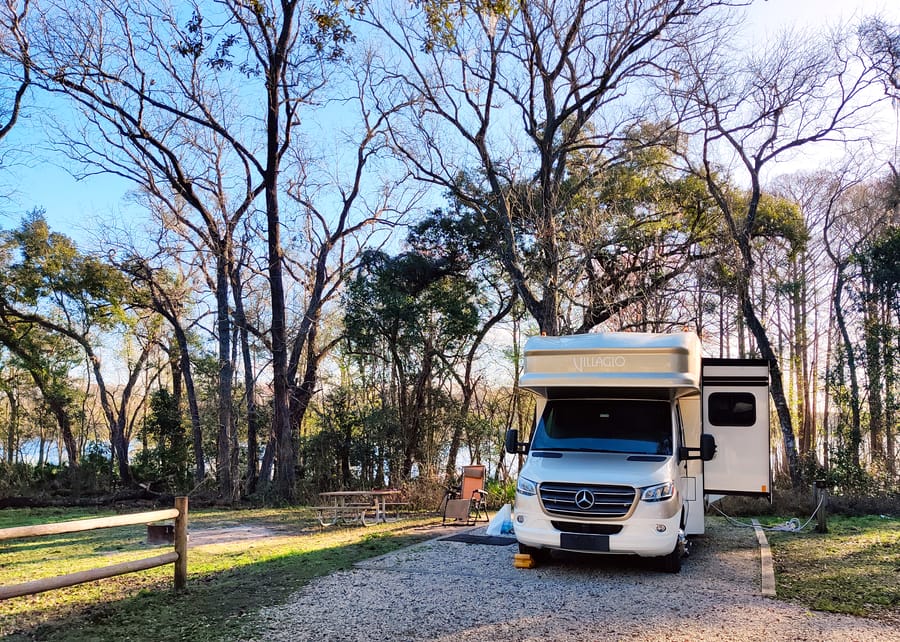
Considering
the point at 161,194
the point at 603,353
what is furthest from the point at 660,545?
the point at 161,194

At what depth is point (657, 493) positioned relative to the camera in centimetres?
746

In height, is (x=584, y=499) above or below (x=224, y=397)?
below

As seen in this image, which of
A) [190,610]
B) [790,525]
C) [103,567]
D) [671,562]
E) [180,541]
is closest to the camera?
[190,610]

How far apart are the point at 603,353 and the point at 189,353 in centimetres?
1950

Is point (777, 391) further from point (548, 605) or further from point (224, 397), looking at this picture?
point (224, 397)

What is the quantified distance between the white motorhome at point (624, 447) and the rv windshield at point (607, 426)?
12 mm

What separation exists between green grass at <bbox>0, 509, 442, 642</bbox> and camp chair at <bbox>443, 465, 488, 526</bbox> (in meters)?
0.85

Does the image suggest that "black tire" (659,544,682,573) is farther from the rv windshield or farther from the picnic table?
the picnic table

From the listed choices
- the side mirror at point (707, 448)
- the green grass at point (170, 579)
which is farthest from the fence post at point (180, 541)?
the side mirror at point (707, 448)

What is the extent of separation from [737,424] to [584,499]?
3528 mm

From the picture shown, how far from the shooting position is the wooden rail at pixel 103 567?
5385 mm

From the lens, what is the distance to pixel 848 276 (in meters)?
19.2

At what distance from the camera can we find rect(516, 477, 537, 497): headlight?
784 centimetres

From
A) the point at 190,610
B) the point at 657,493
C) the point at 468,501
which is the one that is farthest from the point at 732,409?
the point at 190,610
